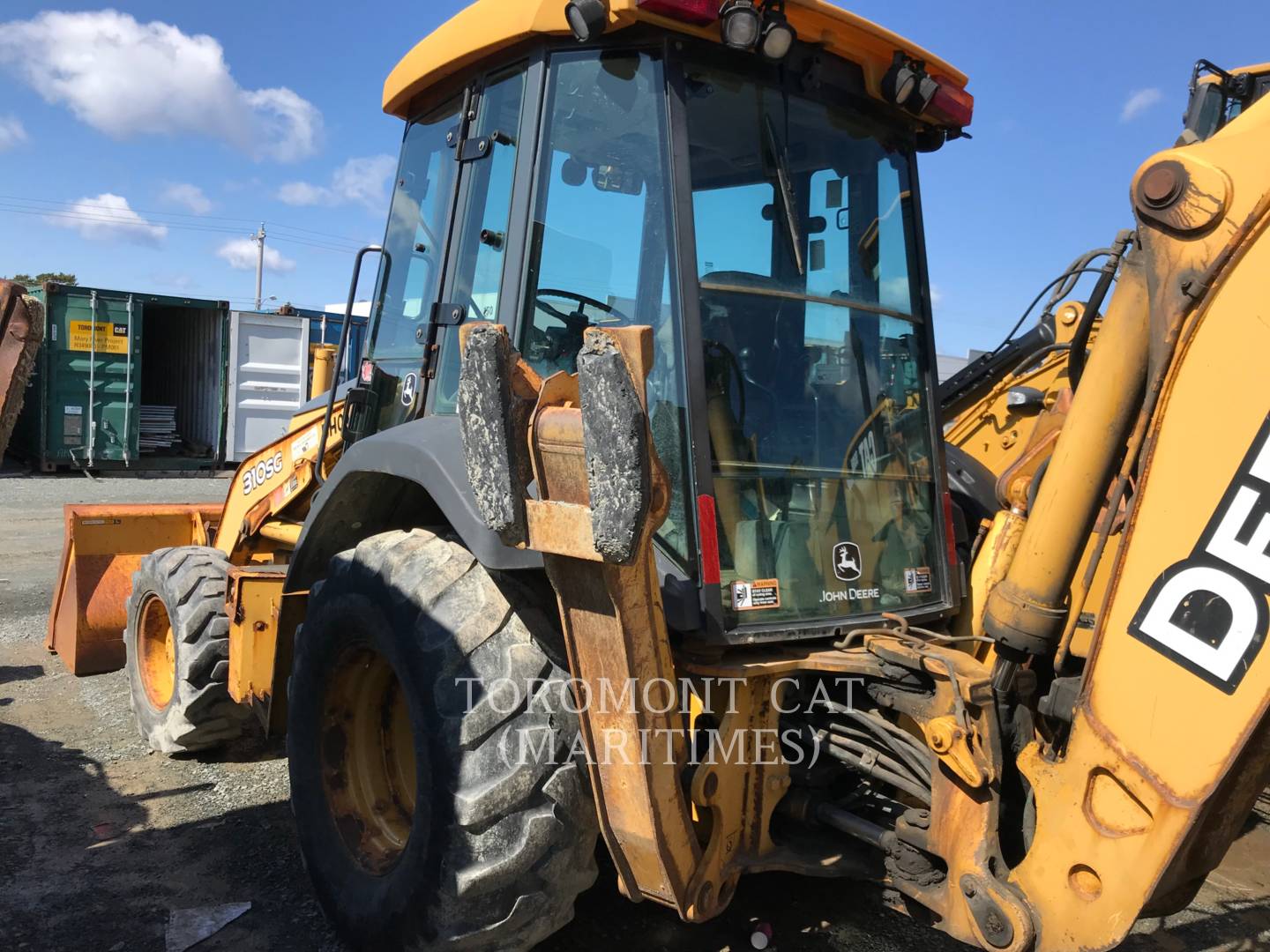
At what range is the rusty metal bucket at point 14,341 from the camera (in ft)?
8.85

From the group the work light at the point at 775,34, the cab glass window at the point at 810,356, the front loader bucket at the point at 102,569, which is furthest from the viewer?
the front loader bucket at the point at 102,569

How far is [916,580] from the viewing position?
298 cm

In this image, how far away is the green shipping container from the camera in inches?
549

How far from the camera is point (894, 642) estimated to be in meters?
2.54

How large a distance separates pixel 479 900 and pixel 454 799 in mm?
252

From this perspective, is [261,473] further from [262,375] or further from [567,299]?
[262,375]

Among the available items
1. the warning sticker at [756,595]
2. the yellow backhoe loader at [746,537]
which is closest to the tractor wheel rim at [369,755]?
the yellow backhoe loader at [746,537]

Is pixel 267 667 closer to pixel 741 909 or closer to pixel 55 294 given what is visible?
pixel 741 909

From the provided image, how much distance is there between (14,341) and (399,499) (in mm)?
1152

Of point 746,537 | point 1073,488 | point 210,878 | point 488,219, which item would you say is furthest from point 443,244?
point 210,878

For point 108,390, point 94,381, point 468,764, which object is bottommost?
point 108,390

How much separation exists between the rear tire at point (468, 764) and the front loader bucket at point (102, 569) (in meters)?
3.18

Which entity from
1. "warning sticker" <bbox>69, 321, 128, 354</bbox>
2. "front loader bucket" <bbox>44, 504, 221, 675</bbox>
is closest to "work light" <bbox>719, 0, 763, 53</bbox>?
"front loader bucket" <bbox>44, 504, 221, 675</bbox>

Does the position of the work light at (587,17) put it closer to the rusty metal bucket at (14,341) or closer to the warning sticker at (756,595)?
the warning sticker at (756,595)
